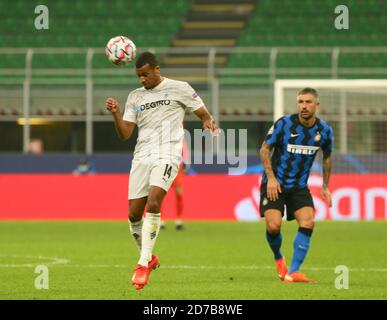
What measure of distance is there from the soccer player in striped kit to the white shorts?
3.85ft

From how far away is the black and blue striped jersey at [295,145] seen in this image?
10.3 m

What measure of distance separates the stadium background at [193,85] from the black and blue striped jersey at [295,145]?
32.6 feet

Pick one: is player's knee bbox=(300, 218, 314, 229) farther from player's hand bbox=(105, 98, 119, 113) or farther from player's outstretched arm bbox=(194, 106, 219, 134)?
player's hand bbox=(105, 98, 119, 113)

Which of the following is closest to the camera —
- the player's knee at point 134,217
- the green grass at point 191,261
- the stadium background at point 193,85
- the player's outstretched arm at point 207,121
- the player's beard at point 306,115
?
the green grass at point 191,261

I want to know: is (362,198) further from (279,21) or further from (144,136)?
(144,136)

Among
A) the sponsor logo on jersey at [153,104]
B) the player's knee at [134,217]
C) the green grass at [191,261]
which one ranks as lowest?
the green grass at [191,261]

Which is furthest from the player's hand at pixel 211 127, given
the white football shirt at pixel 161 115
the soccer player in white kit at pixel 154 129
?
the white football shirt at pixel 161 115

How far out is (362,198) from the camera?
20.6 m

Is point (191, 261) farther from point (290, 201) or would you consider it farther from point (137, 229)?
point (137, 229)

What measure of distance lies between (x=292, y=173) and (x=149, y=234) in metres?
1.88

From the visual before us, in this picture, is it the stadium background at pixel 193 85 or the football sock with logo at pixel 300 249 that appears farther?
the stadium background at pixel 193 85

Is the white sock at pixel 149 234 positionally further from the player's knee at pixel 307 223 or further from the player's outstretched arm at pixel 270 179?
the player's knee at pixel 307 223
